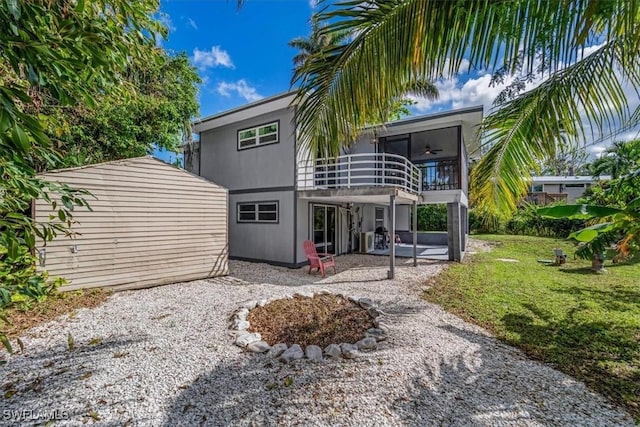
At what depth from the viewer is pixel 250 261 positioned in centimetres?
1112

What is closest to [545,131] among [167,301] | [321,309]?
[321,309]

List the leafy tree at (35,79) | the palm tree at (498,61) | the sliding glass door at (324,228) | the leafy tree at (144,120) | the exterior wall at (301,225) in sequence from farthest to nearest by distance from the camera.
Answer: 1. the sliding glass door at (324,228)
2. the exterior wall at (301,225)
3. the leafy tree at (144,120)
4. the palm tree at (498,61)
5. the leafy tree at (35,79)

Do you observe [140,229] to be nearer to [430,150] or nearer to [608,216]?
[608,216]

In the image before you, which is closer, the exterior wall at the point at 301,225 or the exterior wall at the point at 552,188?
the exterior wall at the point at 301,225

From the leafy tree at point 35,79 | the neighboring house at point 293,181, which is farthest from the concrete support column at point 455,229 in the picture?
the leafy tree at point 35,79

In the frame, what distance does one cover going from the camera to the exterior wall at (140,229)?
623cm

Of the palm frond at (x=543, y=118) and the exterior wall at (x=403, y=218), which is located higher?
the palm frond at (x=543, y=118)

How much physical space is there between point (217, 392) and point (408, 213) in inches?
677

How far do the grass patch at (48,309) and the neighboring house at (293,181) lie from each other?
5479 millimetres

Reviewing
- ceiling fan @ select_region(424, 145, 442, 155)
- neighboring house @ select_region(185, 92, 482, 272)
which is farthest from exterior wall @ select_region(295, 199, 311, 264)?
ceiling fan @ select_region(424, 145, 442, 155)

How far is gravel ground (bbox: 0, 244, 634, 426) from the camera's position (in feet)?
9.11

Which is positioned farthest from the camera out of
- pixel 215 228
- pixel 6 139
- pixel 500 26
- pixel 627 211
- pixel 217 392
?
pixel 215 228

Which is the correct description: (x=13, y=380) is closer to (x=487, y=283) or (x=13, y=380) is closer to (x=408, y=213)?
(x=487, y=283)

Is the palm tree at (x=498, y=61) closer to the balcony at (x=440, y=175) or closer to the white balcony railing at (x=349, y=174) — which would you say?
the white balcony railing at (x=349, y=174)
